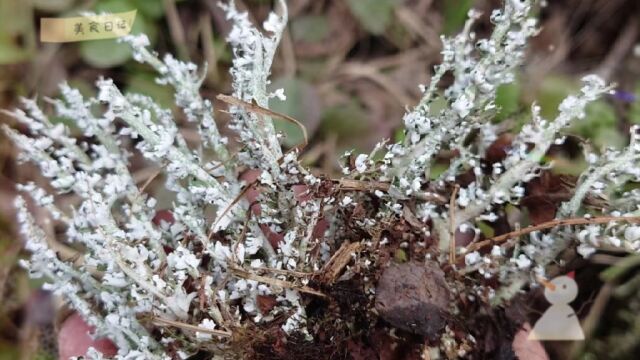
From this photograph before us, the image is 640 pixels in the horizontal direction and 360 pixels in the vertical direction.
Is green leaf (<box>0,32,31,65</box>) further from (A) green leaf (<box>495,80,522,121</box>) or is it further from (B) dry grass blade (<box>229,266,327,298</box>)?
(A) green leaf (<box>495,80,522,121</box>)

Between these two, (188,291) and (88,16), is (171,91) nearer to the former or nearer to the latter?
(88,16)

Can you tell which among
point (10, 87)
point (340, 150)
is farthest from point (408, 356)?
point (10, 87)

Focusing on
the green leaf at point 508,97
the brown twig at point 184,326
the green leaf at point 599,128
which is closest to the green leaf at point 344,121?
the green leaf at point 508,97

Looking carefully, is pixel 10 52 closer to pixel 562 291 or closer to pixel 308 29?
pixel 308 29

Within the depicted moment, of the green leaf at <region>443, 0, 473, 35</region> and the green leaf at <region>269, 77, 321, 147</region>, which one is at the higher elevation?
the green leaf at <region>443, 0, 473, 35</region>

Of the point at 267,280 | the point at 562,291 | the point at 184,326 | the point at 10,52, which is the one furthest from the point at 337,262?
the point at 10,52

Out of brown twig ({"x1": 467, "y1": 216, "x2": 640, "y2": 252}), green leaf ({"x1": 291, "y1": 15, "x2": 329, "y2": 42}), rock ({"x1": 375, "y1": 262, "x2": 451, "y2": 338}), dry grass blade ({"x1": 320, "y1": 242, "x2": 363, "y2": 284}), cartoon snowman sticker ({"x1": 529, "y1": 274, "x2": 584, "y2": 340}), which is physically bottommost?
cartoon snowman sticker ({"x1": 529, "y1": 274, "x2": 584, "y2": 340})

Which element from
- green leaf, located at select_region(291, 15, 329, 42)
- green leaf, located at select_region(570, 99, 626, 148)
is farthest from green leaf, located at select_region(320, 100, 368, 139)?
green leaf, located at select_region(570, 99, 626, 148)
